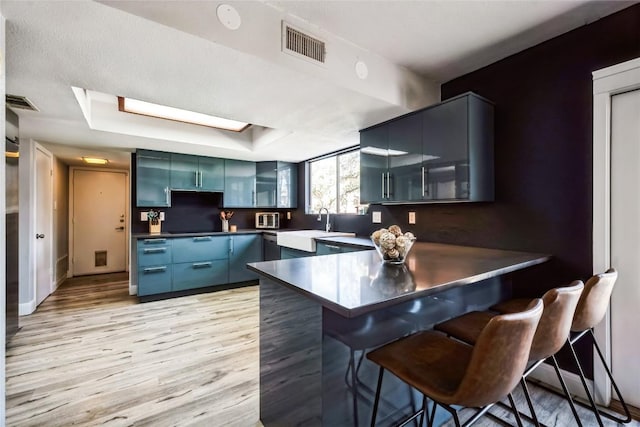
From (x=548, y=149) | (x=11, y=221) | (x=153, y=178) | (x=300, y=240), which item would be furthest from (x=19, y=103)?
(x=548, y=149)

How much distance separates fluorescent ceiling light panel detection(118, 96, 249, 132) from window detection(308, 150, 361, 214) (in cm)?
139

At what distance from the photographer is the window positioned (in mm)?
3869

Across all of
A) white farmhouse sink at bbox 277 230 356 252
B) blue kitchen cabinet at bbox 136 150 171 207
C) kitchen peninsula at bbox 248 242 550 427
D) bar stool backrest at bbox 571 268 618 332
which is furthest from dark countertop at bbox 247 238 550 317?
blue kitchen cabinet at bbox 136 150 171 207

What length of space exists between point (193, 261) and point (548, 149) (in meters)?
4.12

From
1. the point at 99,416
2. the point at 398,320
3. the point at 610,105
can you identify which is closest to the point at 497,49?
the point at 610,105

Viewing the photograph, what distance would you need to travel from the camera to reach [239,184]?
4707 millimetres

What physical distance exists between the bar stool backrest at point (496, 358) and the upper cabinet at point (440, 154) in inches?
52.9

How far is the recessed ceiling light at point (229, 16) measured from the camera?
1457mm

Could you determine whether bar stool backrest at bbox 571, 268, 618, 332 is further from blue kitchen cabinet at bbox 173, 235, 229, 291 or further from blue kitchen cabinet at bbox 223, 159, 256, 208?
blue kitchen cabinet at bbox 223, 159, 256, 208

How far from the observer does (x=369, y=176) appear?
9.50 feet

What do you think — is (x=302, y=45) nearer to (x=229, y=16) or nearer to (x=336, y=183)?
(x=229, y=16)

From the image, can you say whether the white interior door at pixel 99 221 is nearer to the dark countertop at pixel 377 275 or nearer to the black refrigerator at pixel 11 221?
the black refrigerator at pixel 11 221

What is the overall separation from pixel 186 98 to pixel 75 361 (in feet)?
7.33

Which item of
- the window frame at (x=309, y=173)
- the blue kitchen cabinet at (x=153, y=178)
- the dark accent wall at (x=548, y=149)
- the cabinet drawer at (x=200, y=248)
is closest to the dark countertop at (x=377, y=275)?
the dark accent wall at (x=548, y=149)
